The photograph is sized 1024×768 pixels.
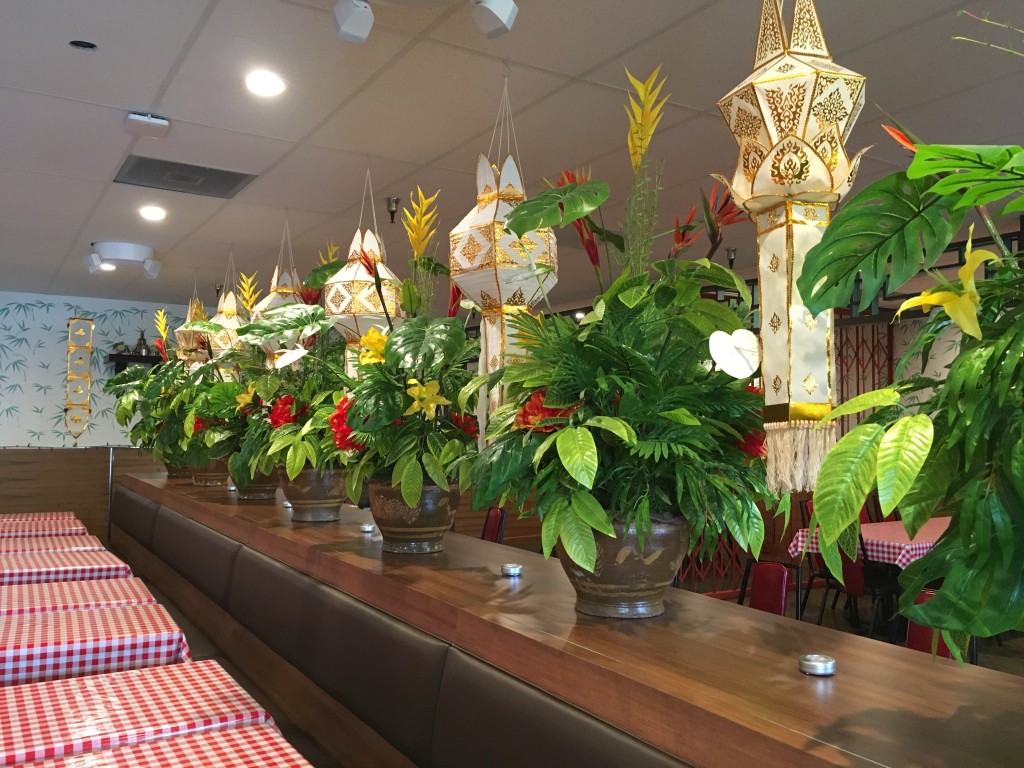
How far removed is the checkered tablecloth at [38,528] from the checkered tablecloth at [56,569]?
2.16 ft

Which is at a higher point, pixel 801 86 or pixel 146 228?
pixel 146 228

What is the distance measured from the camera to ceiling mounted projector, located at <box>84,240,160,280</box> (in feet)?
22.9

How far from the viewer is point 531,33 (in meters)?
3.13

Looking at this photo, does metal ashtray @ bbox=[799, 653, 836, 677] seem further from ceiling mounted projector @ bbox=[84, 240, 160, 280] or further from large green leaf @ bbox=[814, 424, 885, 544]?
ceiling mounted projector @ bbox=[84, 240, 160, 280]

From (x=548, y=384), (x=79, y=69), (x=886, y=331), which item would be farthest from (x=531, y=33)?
(x=886, y=331)

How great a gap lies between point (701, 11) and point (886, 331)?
7.55m

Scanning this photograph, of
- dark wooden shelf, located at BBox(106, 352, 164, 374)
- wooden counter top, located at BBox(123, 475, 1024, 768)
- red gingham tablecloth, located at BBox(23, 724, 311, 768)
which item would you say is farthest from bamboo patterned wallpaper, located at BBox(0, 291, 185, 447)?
red gingham tablecloth, located at BBox(23, 724, 311, 768)

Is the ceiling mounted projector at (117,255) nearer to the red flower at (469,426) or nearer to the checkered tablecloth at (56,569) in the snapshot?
the checkered tablecloth at (56,569)

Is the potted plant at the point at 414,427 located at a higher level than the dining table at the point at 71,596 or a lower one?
higher

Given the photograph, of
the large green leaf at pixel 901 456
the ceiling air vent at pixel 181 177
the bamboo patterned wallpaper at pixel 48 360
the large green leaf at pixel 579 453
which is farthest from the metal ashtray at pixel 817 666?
the bamboo patterned wallpaper at pixel 48 360

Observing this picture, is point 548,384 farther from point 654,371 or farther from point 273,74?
point 273,74

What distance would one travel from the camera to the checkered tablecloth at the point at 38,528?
337 cm

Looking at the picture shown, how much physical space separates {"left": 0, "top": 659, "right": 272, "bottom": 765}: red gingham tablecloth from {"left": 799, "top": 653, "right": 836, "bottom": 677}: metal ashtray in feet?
2.82

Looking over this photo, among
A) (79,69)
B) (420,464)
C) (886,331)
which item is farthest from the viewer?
(886,331)
